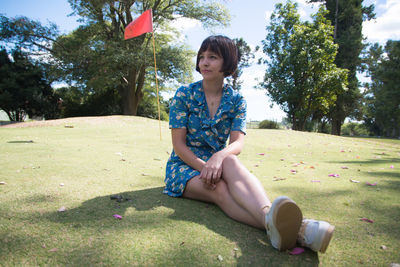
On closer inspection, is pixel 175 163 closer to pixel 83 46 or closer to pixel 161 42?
pixel 83 46

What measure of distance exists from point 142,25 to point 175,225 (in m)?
9.18

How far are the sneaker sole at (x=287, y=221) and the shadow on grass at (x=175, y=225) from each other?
0.08 metres

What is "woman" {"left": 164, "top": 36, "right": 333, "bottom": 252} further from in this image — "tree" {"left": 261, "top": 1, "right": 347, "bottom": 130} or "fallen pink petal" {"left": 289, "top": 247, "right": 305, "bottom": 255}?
"tree" {"left": 261, "top": 1, "right": 347, "bottom": 130}

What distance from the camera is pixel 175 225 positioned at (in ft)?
5.97

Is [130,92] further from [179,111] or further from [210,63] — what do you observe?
[210,63]

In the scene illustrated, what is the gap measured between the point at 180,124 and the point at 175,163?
1.30 ft

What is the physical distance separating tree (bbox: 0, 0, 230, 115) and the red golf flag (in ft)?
20.1

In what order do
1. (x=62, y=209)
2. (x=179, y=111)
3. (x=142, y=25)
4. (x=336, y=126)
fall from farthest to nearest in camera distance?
1. (x=336, y=126)
2. (x=142, y=25)
3. (x=179, y=111)
4. (x=62, y=209)

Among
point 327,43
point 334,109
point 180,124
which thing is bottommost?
point 180,124

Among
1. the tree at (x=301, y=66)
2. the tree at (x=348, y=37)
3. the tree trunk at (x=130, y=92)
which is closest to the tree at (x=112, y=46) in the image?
the tree trunk at (x=130, y=92)

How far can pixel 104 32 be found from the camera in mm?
19375

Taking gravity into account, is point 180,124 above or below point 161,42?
below

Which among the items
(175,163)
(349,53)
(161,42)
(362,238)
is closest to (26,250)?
(175,163)

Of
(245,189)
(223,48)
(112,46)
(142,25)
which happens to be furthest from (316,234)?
(112,46)
